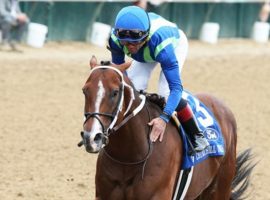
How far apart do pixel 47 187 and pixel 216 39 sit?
41.9ft

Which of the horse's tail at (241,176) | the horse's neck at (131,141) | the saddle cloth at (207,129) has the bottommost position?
the horse's tail at (241,176)

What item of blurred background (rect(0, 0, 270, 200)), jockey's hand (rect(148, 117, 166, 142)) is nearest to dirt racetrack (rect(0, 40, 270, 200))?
blurred background (rect(0, 0, 270, 200))

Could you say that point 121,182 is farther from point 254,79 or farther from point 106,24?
point 106,24

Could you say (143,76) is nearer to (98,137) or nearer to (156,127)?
(156,127)

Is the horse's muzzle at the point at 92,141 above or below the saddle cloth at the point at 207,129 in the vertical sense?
above

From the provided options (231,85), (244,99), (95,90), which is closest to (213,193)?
(95,90)

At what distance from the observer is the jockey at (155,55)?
19.2ft

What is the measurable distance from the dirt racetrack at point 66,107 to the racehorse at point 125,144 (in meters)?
2.33

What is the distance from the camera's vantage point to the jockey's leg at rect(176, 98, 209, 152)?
654cm

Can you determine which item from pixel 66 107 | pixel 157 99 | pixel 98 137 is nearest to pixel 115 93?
pixel 98 137

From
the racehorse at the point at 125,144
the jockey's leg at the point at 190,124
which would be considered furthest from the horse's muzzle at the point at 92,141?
the jockey's leg at the point at 190,124

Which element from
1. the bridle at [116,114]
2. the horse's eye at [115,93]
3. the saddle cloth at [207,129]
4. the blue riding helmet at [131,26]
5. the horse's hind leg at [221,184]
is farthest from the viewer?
the horse's hind leg at [221,184]

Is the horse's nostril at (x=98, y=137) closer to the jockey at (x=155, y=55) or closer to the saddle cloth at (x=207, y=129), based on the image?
the jockey at (x=155, y=55)

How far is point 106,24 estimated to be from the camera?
19.4 m
